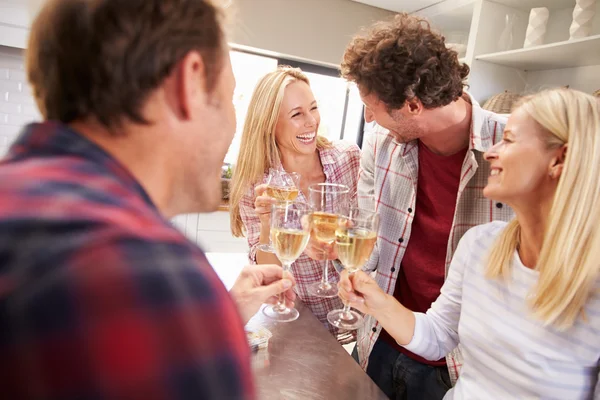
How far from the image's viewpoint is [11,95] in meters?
3.31

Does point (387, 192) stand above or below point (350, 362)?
above

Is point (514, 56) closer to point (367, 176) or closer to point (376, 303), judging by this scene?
point (367, 176)

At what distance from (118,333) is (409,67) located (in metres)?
1.40

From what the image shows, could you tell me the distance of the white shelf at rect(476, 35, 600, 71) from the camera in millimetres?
2064

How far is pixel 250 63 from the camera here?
3.82 meters

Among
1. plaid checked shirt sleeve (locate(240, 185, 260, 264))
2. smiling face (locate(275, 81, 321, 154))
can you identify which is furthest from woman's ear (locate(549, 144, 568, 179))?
plaid checked shirt sleeve (locate(240, 185, 260, 264))

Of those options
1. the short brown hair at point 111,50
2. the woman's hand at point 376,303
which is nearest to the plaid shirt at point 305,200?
the woman's hand at point 376,303

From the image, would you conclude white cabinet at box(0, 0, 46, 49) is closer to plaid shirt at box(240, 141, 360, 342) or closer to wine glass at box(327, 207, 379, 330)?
plaid shirt at box(240, 141, 360, 342)

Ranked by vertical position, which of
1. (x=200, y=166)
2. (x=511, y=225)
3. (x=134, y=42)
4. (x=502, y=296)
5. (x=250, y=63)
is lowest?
(x=502, y=296)

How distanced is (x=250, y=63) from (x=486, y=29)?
1.98 meters

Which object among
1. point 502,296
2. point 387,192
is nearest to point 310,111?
point 387,192

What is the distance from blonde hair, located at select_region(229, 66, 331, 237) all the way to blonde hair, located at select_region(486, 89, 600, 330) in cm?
112

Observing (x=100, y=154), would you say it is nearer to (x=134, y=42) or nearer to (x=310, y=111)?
(x=134, y=42)

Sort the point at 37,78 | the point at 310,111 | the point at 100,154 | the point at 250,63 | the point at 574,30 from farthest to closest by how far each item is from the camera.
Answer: the point at 250,63, the point at 574,30, the point at 310,111, the point at 37,78, the point at 100,154
